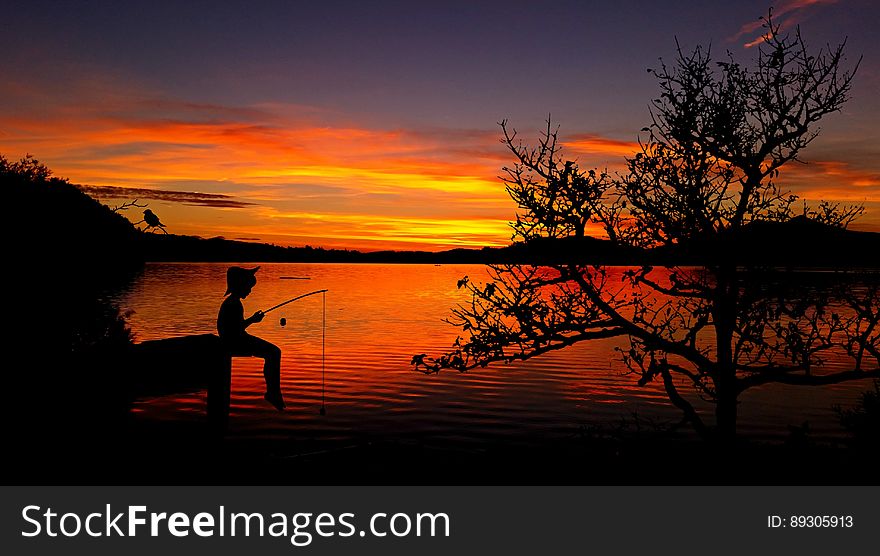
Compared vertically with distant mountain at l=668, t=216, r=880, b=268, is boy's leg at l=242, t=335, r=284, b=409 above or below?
below

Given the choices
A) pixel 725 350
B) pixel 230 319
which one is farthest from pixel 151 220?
pixel 725 350

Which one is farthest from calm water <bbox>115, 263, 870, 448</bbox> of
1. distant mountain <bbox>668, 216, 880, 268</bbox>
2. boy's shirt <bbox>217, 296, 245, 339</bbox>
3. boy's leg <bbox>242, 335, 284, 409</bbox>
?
boy's shirt <bbox>217, 296, 245, 339</bbox>

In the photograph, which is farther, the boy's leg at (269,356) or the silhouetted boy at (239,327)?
the boy's leg at (269,356)

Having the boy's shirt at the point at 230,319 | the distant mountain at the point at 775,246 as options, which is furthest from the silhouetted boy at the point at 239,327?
the distant mountain at the point at 775,246

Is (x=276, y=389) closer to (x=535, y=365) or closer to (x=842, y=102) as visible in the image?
(x=842, y=102)

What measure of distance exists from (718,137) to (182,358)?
36.9ft

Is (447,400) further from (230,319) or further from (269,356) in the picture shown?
(230,319)

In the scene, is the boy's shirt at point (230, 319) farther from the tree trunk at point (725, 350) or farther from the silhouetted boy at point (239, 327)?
the tree trunk at point (725, 350)

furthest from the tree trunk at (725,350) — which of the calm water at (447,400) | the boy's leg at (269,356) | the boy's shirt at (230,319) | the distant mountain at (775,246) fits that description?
the boy's shirt at (230,319)

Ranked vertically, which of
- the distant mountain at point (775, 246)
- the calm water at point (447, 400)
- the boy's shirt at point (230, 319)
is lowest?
the calm water at point (447, 400)

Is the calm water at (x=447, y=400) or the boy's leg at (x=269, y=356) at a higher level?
the boy's leg at (x=269, y=356)

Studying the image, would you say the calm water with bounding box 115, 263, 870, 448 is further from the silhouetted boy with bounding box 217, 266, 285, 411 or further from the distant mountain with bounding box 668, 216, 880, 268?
the silhouetted boy with bounding box 217, 266, 285, 411

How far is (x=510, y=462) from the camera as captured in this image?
17625mm
